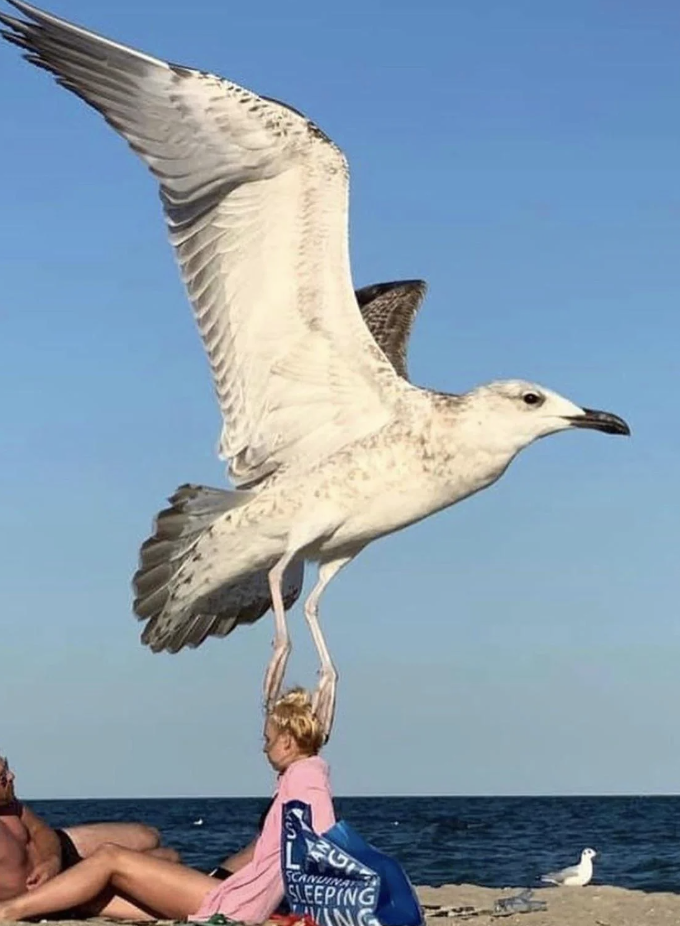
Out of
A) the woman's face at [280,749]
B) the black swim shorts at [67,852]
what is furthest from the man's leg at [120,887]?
the woman's face at [280,749]

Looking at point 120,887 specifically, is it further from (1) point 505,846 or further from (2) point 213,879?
(1) point 505,846

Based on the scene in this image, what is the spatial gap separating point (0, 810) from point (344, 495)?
93.5 inches

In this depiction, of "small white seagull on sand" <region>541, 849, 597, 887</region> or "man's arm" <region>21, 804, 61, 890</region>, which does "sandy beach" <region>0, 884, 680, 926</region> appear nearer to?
"man's arm" <region>21, 804, 61, 890</region>

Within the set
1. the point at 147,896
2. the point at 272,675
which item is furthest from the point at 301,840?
the point at 272,675

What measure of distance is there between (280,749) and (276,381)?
Result: 2777 mm

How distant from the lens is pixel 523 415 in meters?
8.87

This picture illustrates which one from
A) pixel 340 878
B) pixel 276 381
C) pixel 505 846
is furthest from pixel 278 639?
pixel 505 846

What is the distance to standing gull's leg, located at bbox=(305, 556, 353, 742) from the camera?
27.6 ft

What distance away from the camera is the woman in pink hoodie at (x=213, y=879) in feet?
22.3

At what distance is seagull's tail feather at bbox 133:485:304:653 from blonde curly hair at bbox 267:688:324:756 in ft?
7.90

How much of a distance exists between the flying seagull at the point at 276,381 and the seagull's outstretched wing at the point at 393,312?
5.17 ft

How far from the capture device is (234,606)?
9.66 m

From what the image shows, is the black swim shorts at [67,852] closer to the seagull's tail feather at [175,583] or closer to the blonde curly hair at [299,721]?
the blonde curly hair at [299,721]

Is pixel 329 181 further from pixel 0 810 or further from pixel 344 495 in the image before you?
pixel 0 810
